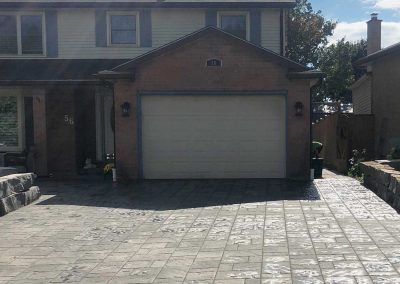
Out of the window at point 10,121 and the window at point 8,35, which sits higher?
the window at point 8,35

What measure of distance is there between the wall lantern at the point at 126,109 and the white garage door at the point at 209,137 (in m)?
0.45

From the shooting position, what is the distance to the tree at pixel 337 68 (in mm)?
44688

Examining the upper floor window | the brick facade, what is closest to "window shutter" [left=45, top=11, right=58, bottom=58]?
the upper floor window

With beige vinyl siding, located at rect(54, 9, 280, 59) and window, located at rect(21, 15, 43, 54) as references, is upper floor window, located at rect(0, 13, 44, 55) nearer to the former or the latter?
window, located at rect(21, 15, 43, 54)

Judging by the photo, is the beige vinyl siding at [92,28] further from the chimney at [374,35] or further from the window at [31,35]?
the chimney at [374,35]

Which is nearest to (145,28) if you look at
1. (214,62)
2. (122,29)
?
(122,29)

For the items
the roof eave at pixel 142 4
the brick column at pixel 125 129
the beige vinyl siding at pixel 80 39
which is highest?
the roof eave at pixel 142 4

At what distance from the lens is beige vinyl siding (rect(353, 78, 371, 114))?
22752 millimetres

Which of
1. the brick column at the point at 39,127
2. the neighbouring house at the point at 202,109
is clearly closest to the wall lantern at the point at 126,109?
the neighbouring house at the point at 202,109

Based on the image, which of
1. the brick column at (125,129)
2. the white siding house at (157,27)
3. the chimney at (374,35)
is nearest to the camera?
the brick column at (125,129)

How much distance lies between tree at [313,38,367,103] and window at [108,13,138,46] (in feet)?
90.5

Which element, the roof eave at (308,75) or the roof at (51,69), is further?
the roof at (51,69)

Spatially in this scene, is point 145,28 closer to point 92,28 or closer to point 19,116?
point 92,28

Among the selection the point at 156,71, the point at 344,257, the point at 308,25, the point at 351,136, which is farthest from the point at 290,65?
the point at 308,25
